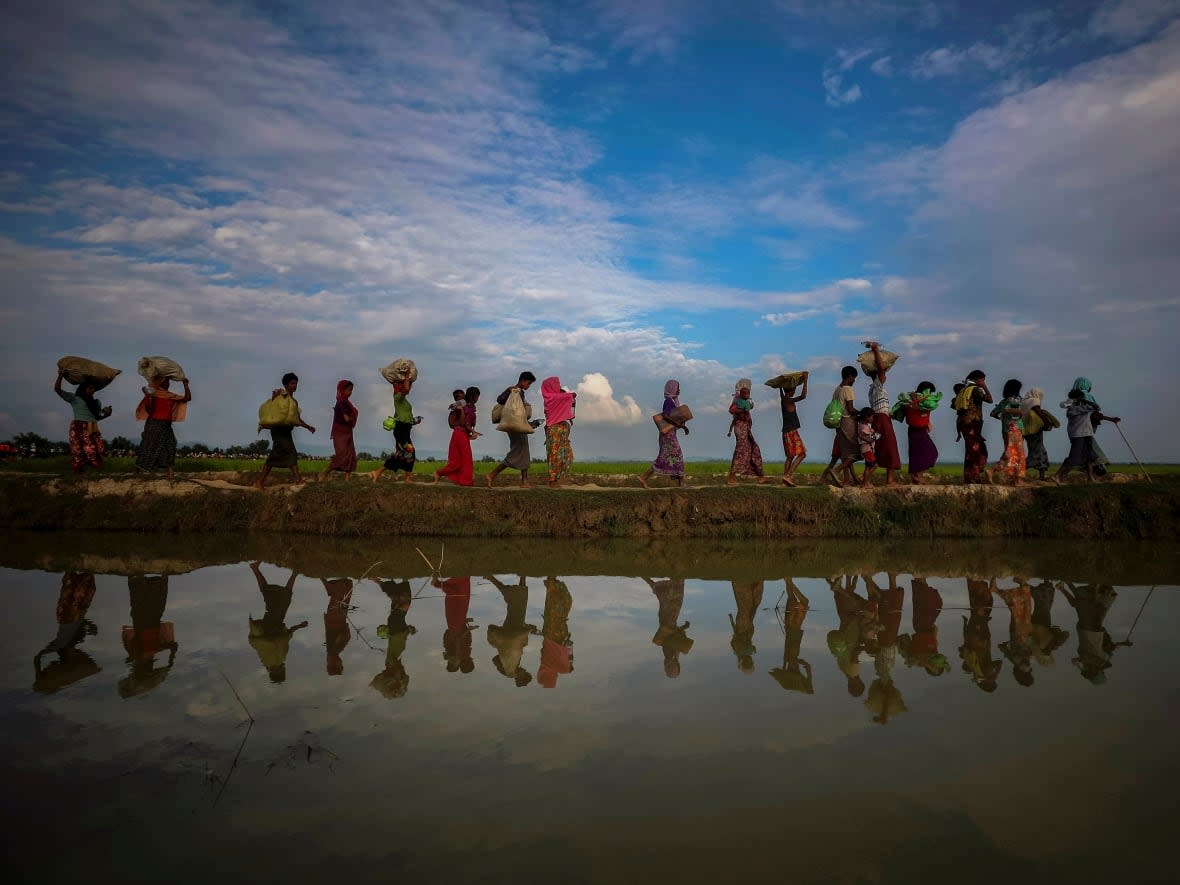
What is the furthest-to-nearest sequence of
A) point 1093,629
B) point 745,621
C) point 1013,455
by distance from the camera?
point 1013,455
point 745,621
point 1093,629

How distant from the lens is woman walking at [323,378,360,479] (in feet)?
39.7

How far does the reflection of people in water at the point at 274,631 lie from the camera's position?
3824 mm

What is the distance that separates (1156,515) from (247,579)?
1334cm

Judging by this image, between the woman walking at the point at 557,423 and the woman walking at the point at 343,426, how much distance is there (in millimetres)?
3641

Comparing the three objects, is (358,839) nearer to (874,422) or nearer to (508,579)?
(508,579)

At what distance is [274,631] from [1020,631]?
5316mm

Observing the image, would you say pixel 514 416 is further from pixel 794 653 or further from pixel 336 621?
pixel 794 653

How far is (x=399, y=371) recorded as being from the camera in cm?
1215

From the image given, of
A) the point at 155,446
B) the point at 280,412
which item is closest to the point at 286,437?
the point at 280,412

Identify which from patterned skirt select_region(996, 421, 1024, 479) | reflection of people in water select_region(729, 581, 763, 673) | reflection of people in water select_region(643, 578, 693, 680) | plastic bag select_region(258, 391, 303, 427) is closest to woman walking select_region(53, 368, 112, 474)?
plastic bag select_region(258, 391, 303, 427)

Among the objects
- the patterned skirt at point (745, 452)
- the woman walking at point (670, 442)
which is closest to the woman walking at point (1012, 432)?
the patterned skirt at point (745, 452)

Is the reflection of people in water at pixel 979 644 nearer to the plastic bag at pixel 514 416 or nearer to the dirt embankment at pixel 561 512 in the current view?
the dirt embankment at pixel 561 512

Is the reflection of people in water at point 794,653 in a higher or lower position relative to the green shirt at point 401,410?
lower

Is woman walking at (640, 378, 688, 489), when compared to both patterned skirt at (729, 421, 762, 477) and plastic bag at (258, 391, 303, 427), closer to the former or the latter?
patterned skirt at (729, 421, 762, 477)
